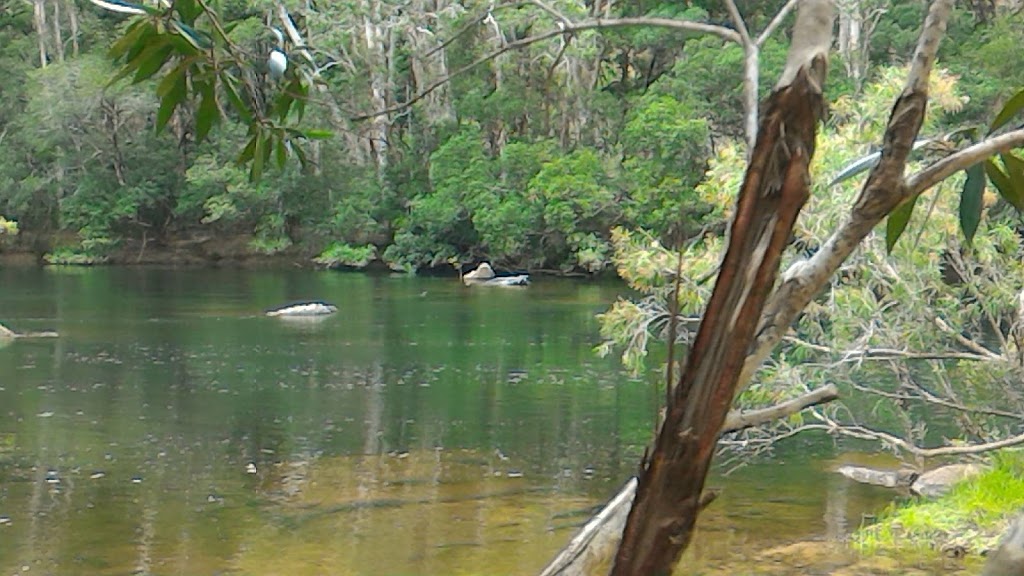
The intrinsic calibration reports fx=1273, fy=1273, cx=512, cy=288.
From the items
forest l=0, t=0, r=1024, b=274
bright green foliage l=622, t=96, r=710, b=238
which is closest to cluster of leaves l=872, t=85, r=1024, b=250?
forest l=0, t=0, r=1024, b=274

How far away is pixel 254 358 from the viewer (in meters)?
17.3

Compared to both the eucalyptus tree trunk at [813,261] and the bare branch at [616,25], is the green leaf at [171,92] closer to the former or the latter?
the bare branch at [616,25]

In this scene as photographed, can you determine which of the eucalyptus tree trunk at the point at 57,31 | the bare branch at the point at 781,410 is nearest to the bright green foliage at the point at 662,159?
the eucalyptus tree trunk at the point at 57,31

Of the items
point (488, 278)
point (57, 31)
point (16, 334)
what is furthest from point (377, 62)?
point (16, 334)

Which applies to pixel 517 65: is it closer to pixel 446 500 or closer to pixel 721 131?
pixel 721 131

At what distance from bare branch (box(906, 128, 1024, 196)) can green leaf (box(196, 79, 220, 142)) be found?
3.39 ft

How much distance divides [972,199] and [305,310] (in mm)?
21394

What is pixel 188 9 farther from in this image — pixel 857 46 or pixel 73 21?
pixel 73 21

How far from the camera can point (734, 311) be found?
3.75 feet

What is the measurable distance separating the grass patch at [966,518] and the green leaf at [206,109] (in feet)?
21.3

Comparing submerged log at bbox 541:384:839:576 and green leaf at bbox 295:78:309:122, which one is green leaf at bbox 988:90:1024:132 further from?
green leaf at bbox 295:78:309:122

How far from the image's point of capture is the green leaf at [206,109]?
6.15 ft

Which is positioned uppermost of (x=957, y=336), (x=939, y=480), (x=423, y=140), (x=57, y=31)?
(x=57, y=31)

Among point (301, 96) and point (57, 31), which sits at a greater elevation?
point (57, 31)
